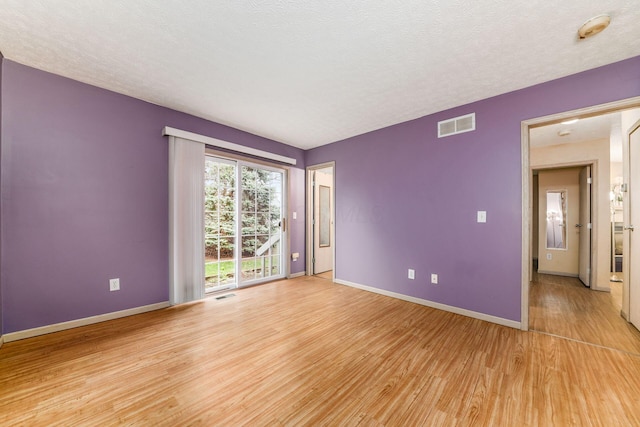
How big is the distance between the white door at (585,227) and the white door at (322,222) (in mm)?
4571

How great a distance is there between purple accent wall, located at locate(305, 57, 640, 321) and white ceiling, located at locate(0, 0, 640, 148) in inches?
8.5

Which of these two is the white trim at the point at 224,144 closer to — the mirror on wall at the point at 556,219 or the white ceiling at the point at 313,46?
the white ceiling at the point at 313,46

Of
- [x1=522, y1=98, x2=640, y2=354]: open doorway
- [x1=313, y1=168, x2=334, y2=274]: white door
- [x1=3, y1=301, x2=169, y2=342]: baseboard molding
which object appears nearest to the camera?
[x1=3, y1=301, x2=169, y2=342]: baseboard molding

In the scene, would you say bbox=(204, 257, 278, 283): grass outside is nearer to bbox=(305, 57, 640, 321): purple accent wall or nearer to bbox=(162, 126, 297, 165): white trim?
bbox=(305, 57, 640, 321): purple accent wall

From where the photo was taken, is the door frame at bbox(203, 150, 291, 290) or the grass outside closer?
the door frame at bbox(203, 150, 291, 290)

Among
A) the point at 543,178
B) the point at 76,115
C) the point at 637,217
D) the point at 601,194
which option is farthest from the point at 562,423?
the point at 543,178

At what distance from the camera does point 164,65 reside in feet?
7.47

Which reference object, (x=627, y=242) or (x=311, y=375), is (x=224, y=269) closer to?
(x=311, y=375)

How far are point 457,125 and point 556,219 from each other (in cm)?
393

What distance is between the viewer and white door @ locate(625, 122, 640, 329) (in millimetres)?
2482

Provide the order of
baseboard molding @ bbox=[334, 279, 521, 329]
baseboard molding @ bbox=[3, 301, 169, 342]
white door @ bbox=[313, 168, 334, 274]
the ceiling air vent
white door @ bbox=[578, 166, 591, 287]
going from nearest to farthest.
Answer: baseboard molding @ bbox=[3, 301, 169, 342] < baseboard molding @ bbox=[334, 279, 521, 329] < the ceiling air vent < white door @ bbox=[578, 166, 591, 287] < white door @ bbox=[313, 168, 334, 274]

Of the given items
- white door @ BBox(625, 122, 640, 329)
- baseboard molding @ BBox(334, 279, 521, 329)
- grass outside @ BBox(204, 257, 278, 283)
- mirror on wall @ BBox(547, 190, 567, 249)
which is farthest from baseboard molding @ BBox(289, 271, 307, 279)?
mirror on wall @ BBox(547, 190, 567, 249)

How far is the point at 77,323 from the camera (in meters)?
2.56

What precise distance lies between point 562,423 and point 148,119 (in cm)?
454
